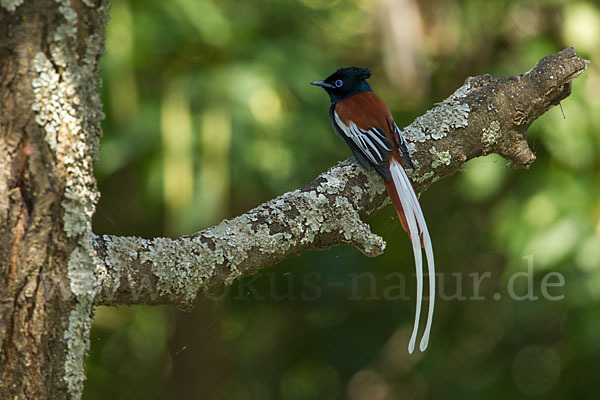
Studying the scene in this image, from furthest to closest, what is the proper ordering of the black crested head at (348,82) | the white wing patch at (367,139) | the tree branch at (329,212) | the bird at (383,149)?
the black crested head at (348,82)
the white wing patch at (367,139)
the bird at (383,149)
the tree branch at (329,212)

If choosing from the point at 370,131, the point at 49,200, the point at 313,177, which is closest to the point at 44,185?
the point at 49,200

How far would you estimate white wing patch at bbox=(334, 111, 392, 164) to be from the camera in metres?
2.81

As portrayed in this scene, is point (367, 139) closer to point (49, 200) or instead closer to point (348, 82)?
point (348, 82)

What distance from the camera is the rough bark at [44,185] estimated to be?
1531 millimetres

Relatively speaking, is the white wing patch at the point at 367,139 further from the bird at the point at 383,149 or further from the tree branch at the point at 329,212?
the tree branch at the point at 329,212

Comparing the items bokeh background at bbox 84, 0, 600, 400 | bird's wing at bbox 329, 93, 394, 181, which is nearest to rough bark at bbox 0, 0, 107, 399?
bird's wing at bbox 329, 93, 394, 181

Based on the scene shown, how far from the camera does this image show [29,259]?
1.55 metres

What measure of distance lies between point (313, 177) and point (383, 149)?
291 cm

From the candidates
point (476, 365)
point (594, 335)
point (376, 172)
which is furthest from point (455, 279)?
point (376, 172)

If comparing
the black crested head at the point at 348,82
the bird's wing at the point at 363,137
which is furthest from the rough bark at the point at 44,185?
the black crested head at the point at 348,82

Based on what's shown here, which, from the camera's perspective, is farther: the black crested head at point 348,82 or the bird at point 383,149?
the black crested head at point 348,82

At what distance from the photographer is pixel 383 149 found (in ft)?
9.35

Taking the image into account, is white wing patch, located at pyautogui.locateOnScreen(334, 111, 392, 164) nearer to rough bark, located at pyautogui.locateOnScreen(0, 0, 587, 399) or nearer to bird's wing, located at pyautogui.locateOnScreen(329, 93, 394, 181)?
bird's wing, located at pyautogui.locateOnScreen(329, 93, 394, 181)

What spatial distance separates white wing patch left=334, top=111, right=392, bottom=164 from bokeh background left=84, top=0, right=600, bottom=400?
5.29 feet
